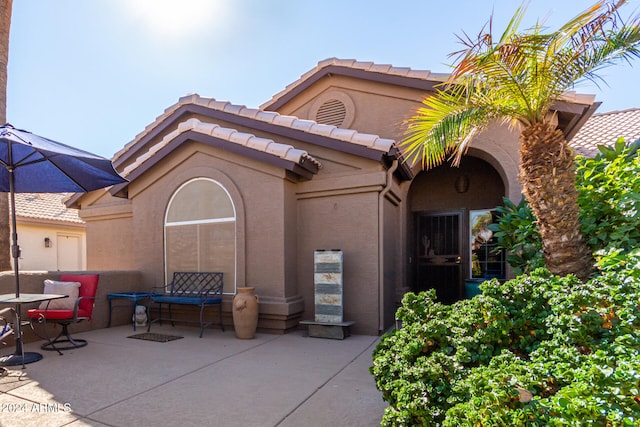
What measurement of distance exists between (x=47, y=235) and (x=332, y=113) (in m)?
14.6

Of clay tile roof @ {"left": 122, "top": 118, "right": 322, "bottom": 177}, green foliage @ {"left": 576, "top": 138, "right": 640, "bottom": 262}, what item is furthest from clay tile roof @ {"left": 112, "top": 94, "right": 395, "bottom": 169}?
green foliage @ {"left": 576, "top": 138, "right": 640, "bottom": 262}

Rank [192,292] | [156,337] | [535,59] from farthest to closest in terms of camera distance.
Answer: [192,292], [156,337], [535,59]

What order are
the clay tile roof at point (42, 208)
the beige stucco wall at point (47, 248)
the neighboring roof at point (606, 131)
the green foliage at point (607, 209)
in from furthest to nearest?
1. the clay tile roof at point (42, 208)
2. the beige stucco wall at point (47, 248)
3. the neighboring roof at point (606, 131)
4. the green foliage at point (607, 209)

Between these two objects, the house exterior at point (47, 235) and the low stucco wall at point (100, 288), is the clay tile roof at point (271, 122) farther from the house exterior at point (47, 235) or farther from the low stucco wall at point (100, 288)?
the house exterior at point (47, 235)

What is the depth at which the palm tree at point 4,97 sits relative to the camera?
792cm

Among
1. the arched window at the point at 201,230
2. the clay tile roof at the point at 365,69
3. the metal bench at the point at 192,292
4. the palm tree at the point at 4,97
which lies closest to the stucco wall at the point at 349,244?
the arched window at the point at 201,230

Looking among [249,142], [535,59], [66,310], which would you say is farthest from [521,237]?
[66,310]

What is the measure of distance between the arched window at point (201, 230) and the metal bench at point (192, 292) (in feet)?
0.49

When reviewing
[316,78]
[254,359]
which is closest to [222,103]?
[316,78]

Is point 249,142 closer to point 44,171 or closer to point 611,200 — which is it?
point 44,171

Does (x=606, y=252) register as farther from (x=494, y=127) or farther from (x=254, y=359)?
(x=494, y=127)

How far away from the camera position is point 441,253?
384 inches

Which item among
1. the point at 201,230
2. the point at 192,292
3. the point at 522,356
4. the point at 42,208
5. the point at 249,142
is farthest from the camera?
the point at 42,208

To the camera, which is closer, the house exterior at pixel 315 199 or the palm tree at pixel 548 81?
the palm tree at pixel 548 81
